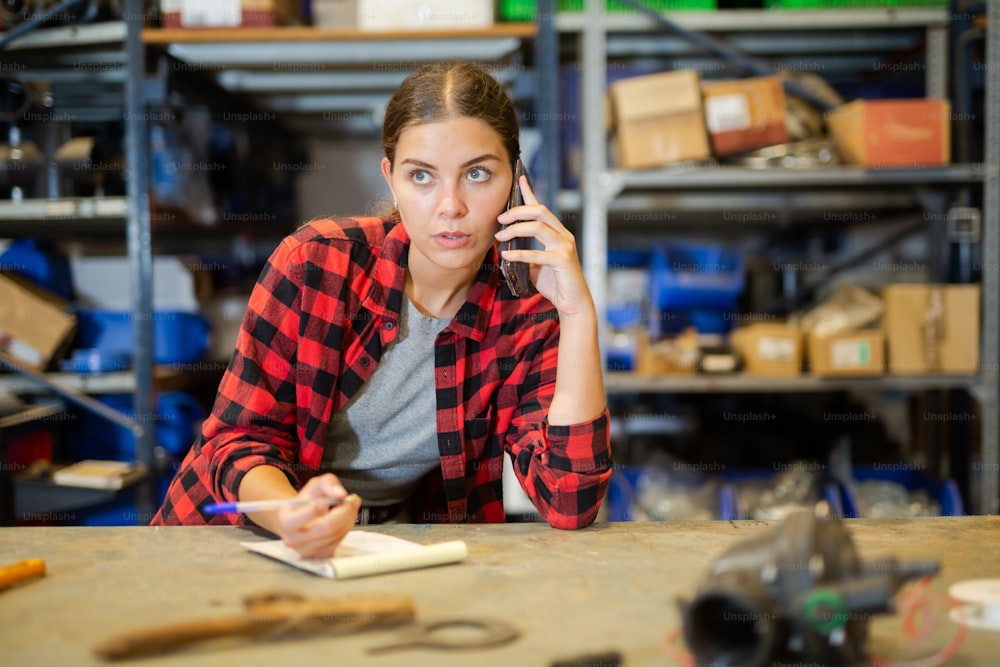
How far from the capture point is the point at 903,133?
248 cm

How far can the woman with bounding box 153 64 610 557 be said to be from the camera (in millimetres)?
1285

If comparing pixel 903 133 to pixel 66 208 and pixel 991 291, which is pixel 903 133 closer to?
pixel 991 291

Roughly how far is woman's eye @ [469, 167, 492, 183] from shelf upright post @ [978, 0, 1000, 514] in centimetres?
185

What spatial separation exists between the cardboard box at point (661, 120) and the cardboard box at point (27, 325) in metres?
1.84

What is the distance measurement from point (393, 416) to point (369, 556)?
1.64 ft

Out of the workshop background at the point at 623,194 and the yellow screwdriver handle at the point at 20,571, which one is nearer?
the yellow screwdriver handle at the point at 20,571

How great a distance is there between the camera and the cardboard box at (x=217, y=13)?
2.53 meters

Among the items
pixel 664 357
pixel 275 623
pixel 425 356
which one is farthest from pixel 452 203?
pixel 664 357

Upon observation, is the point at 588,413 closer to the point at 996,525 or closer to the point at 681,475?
the point at 996,525

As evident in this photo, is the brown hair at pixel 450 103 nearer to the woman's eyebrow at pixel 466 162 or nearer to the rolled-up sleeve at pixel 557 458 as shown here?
the woman's eyebrow at pixel 466 162

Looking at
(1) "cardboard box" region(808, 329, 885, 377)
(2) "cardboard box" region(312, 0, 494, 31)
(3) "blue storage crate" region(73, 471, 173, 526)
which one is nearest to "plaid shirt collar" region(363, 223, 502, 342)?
(2) "cardboard box" region(312, 0, 494, 31)

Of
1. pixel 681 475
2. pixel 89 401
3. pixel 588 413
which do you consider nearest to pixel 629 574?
pixel 588 413

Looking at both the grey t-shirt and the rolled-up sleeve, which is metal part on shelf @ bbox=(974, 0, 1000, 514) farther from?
the grey t-shirt

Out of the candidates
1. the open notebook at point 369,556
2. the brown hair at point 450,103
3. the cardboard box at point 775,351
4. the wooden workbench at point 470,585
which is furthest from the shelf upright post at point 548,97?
the open notebook at point 369,556
